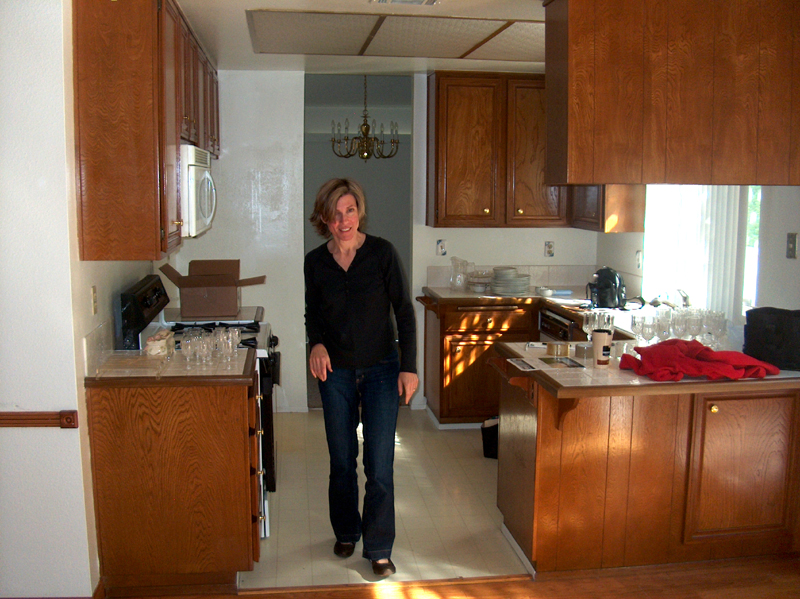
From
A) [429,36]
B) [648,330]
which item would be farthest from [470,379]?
[429,36]

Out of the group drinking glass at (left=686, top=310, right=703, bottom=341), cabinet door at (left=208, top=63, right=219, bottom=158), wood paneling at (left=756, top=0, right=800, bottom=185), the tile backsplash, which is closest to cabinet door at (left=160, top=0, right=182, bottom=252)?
cabinet door at (left=208, top=63, right=219, bottom=158)

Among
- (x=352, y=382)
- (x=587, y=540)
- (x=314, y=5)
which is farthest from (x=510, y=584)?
(x=314, y=5)

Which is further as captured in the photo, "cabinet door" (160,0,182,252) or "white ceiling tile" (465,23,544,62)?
"white ceiling tile" (465,23,544,62)

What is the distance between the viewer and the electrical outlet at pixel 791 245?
3.30m

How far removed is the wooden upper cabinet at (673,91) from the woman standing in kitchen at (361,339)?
0.85 meters

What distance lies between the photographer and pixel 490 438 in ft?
14.0

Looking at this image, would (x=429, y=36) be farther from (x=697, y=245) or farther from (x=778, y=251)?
(x=778, y=251)

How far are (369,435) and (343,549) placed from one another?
0.56 metres

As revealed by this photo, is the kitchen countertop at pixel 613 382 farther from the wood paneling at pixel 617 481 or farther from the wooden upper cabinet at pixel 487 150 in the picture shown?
the wooden upper cabinet at pixel 487 150

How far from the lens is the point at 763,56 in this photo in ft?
10.1

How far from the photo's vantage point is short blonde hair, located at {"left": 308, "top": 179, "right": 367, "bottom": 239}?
281 cm

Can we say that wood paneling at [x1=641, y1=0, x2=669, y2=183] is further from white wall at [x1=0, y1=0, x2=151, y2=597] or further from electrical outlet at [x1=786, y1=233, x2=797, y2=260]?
white wall at [x1=0, y1=0, x2=151, y2=597]

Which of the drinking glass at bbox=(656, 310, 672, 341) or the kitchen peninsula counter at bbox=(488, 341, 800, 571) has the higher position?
the drinking glass at bbox=(656, 310, 672, 341)

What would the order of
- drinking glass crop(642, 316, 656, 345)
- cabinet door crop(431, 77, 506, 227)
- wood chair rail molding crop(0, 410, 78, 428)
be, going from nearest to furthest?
1. wood chair rail molding crop(0, 410, 78, 428)
2. drinking glass crop(642, 316, 656, 345)
3. cabinet door crop(431, 77, 506, 227)
